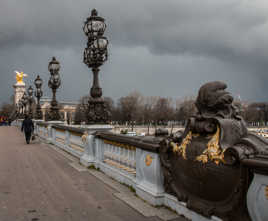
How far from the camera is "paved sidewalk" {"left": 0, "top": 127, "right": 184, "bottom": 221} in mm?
5344

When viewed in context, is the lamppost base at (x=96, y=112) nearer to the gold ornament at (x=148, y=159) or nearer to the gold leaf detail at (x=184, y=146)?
the gold ornament at (x=148, y=159)

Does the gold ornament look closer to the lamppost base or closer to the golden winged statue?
the lamppost base

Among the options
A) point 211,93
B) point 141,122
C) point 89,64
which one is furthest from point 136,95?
point 211,93

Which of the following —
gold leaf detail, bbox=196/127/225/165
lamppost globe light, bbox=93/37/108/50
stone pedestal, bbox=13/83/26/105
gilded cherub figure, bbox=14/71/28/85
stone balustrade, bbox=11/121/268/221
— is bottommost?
stone balustrade, bbox=11/121/268/221

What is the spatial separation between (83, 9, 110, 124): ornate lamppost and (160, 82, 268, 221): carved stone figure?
6146 mm

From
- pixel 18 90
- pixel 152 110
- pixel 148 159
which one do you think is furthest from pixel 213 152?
pixel 18 90

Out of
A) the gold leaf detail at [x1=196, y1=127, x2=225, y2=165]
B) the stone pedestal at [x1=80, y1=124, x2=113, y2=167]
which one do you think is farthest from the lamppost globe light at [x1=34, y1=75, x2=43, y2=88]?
the gold leaf detail at [x1=196, y1=127, x2=225, y2=165]

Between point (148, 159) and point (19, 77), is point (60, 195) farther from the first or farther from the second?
point (19, 77)

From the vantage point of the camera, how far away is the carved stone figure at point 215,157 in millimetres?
3686

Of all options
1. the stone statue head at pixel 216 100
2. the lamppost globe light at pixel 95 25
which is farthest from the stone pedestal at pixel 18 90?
the stone statue head at pixel 216 100

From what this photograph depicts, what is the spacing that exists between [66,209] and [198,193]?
8.71ft

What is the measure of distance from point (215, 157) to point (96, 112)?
733 centimetres

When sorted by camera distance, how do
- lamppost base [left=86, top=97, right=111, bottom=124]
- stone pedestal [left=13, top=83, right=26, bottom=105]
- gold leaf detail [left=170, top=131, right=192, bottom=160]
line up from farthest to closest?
1. stone pedestal [left=13, top=83, right=26, bottom=105]
2. lamppost base [left=86, top=97, right=111, bottom=124]
3. gold leaf detail [left=170, top=131, right=192, bottom=160]

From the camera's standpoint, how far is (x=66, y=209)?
5.70 meters
